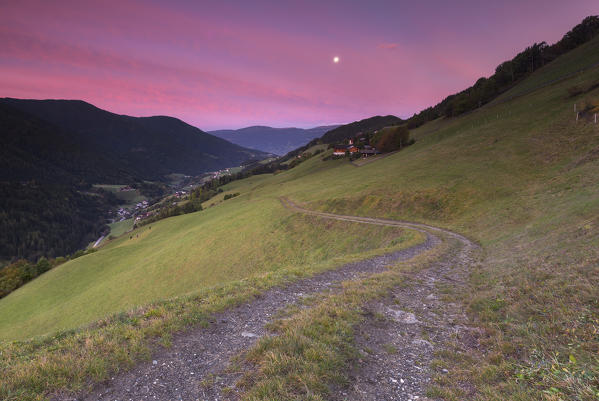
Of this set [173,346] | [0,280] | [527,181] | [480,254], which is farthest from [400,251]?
[0,280]

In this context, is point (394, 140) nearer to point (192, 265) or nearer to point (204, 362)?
point (192, 265)

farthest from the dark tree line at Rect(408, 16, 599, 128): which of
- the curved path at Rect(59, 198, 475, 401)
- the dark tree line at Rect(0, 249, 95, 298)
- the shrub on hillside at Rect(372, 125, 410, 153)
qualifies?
the dark tree line at Rect(0, 249, 95, 298)

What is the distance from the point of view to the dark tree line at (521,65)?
95.4m

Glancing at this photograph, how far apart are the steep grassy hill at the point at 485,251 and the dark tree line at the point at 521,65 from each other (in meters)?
18.5

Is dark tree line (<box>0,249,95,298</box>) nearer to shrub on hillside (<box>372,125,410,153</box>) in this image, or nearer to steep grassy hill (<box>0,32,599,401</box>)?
steep grassy hill (<box>0,32,599,401</box>)

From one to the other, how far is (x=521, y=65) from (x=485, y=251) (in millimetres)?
127630

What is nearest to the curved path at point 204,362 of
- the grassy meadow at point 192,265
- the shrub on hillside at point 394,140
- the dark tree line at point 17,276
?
the grassy meadow at point 192,265

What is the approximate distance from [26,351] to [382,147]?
106m

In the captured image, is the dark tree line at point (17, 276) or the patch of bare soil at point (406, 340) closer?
the patch of bare soil at point (406, 340)

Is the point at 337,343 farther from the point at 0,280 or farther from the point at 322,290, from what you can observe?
the point at 0,280

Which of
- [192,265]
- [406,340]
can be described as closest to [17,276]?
[192,265]

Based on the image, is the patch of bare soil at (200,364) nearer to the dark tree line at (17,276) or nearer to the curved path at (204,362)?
the curved path at (204,362)

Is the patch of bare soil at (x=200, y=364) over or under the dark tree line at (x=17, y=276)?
over

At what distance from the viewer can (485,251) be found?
20641mm
